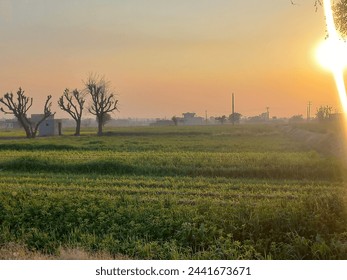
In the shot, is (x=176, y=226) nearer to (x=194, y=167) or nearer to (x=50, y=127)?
(x=194, y=167)

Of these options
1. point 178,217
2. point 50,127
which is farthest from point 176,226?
point 50,127

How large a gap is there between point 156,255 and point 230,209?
306 cm

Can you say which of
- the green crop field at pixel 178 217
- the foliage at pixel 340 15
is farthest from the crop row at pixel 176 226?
the foliage at pixel 340 15

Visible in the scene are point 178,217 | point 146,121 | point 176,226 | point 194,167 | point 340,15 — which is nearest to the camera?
point 176,226

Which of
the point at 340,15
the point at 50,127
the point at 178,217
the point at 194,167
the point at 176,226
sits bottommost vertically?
the point at 176,226

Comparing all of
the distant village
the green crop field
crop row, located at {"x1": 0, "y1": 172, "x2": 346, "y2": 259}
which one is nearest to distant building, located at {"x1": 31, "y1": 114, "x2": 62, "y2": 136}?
the distant village

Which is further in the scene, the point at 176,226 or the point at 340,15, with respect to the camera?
the point at 340,15

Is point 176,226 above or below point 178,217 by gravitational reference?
below

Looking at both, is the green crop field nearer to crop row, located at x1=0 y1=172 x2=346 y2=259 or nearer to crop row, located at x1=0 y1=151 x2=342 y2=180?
crop row, located at x1=0 y1=172 x2=346 y2=259

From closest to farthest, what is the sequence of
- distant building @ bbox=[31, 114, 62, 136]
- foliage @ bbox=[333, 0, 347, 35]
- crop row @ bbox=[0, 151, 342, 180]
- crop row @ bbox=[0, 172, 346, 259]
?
crop row @ bbox=[0, 172, 346, 259], foliage @ bbox=[333, 0, 347, 35], crop row @ bbox=[0, 151, 342, 180], distant building @ bbox=[31, 114, 62, 136]

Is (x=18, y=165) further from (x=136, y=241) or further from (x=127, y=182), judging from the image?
(x=136, y=241)

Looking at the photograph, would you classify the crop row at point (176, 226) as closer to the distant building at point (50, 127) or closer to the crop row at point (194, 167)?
the crop row at point (194, 167)

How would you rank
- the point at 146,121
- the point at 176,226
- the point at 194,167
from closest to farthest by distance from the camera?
the point at 176,226 < the point at 194,167 < the point at 146,121

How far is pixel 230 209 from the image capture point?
10.6 meters
